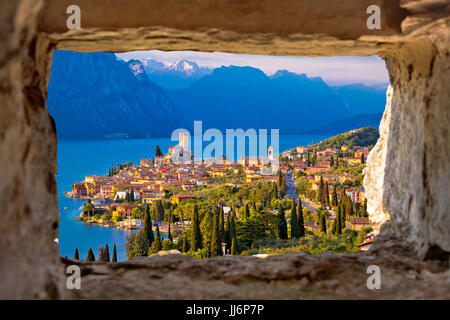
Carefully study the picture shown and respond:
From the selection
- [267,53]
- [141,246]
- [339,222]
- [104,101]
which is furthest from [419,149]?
[104,101]

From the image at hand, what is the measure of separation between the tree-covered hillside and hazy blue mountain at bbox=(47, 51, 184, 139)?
48.5 meters

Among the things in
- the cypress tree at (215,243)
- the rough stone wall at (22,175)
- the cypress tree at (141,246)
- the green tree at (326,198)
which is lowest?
the cypress tree at (141,246)

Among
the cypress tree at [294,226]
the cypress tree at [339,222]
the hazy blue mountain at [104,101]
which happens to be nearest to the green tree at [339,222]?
the cypress tree at [339,222]

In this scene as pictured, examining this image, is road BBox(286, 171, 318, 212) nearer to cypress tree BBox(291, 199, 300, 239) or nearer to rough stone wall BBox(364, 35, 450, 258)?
cypress tree BBox(291, 199, 300, 239)

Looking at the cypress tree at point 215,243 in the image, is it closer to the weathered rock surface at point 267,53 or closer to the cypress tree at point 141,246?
the cypress tree at point 141,246

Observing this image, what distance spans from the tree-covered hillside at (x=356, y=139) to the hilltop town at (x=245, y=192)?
0.36 feet

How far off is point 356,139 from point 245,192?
55.3ft

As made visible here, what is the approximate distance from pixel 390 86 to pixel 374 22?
1262mm

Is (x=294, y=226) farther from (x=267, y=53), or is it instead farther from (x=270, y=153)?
(x=270, y=153)

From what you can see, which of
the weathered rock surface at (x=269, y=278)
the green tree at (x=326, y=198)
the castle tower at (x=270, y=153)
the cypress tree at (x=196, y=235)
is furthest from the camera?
the castle tower at (x=270, y=153)

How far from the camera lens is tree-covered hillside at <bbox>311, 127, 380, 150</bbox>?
44.3 meters

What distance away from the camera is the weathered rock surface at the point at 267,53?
2.07 metres

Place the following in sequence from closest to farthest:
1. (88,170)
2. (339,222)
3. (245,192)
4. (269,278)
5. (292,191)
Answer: (269,278)
(339,222)
(245,192)
(292,191)
(88,170)

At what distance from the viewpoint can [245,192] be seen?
35.7 metres
